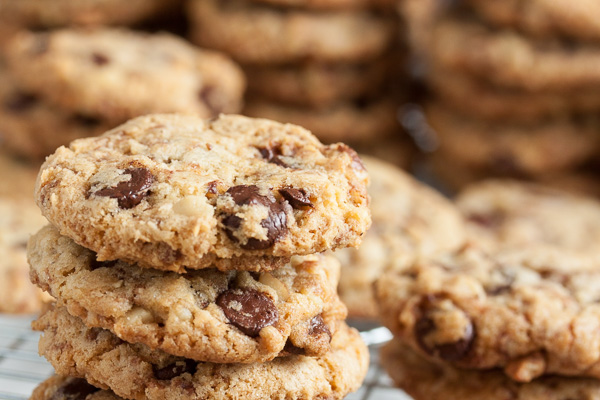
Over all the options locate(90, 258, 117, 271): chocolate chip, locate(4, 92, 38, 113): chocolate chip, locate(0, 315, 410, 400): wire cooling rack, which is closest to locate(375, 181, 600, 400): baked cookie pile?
locate(0, 315, 410, 400): wire cooling rack

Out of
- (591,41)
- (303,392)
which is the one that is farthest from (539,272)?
(591,41)

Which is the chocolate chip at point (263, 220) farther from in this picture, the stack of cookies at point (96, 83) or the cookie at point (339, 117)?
the cookie at point (339, 117)

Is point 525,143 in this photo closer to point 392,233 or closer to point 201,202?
point 392,233

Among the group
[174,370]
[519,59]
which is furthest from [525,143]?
[174,370]

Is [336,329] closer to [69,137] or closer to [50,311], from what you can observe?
[50,311]

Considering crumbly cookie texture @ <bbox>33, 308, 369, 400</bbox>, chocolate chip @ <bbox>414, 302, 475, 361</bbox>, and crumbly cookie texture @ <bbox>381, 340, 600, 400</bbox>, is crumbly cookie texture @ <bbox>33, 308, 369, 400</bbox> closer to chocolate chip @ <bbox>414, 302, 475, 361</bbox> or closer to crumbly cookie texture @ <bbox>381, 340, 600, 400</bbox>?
chocolate chip @ <bbox>414, 302, 475, 361</bbox>
